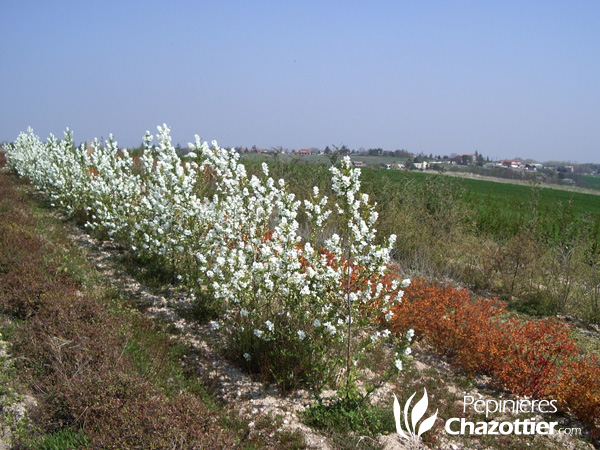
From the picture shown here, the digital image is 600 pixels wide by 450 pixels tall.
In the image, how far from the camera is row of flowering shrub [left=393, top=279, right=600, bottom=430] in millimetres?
5039

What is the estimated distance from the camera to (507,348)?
18.6ft

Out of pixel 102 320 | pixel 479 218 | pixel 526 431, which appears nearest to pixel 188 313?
pixel 102 320

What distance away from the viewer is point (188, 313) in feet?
21.7

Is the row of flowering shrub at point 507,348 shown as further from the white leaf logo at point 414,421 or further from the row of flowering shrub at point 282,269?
the white leaf logo at point 414,421

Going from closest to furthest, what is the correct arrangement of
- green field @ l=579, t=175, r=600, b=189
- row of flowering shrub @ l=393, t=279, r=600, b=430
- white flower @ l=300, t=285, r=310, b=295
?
white flower @ l=300, t=285, r=310, b=295 < row of flowering shrub @ l=393, t=279, r=600, b=430 < green field @ l=579, t=175, r=600, b=189

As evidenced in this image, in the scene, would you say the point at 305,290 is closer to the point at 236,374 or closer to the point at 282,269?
the point at 282,269

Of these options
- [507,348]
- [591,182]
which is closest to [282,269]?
[507,348]

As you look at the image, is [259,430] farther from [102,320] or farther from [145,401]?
[102,320]

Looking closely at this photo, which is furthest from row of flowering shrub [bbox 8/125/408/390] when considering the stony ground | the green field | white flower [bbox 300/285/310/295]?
the green field

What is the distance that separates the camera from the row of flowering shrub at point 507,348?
5.04 meters

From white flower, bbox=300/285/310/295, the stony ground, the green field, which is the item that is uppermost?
the green field

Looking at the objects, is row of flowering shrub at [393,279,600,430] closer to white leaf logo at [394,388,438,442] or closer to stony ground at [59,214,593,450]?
stony ground at [59,214,593,450]

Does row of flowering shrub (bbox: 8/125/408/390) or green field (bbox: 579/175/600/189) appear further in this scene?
green field (bbox: 579/175/600/189)

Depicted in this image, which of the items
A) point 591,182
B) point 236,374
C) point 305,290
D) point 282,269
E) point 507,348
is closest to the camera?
point 305,290
